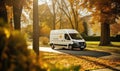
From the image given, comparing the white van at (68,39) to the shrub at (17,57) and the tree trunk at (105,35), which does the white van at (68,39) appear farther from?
the shrub at (17,57)

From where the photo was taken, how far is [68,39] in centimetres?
3250

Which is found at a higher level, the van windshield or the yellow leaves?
the yellow leaves

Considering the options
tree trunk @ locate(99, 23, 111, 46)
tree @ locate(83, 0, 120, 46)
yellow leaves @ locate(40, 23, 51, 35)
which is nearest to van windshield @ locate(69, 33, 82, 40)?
tree @ locate(83, 0, 120, 46)

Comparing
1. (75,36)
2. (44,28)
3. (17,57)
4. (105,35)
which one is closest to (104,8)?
(75,36)

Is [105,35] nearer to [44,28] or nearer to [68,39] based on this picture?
[68,39]

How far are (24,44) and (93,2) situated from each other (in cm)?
3050

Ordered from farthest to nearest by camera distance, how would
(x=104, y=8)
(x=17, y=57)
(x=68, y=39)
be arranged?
(x=68, y=39), (x=104, y=8), (x=17, y=57)

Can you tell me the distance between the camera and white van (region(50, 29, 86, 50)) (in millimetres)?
31703

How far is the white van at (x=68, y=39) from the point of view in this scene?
31703 mm

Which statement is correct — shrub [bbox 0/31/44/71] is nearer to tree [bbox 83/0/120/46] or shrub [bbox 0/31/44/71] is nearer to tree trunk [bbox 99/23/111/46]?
tree [bbox 83/0/120/46]

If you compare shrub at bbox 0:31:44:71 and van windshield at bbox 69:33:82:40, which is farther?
van windshield at bbox 69:33:82:40

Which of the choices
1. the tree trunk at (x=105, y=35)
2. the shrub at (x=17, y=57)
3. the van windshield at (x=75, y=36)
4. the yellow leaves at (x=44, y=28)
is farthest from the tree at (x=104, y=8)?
the yellow leaves at (x=44, y=28)

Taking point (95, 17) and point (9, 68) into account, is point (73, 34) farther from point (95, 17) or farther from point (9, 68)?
point (9, 68)

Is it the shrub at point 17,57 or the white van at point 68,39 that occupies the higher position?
the shrub at point 17,57
